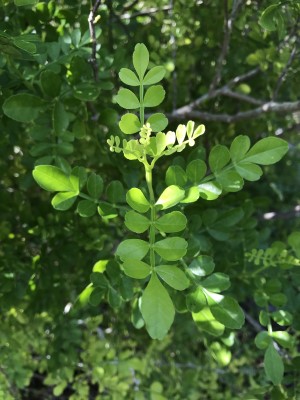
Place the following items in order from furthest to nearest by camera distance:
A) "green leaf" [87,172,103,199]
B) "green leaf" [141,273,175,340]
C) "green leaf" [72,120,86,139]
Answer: "green leaf" [72,120,86,139] < "green leaf" [87,172,103,199] < "green leaf" [141,273,175,340]

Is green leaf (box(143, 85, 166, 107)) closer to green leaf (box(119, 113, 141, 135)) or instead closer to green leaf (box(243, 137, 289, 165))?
green leaf (box(119, 113, 141, 135))

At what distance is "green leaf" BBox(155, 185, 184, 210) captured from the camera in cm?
52


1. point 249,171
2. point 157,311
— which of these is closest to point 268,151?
point 249,171

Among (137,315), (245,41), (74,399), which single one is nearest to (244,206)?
(137,315)

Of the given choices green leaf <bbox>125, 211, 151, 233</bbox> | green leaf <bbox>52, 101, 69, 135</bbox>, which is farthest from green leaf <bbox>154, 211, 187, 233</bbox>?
green leaf <bbox>52, 101, 69, 135</bbox>

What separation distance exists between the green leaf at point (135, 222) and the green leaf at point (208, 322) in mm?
168

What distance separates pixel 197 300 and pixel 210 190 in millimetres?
144

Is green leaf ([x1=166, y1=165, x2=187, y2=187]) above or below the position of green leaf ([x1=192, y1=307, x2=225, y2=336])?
above

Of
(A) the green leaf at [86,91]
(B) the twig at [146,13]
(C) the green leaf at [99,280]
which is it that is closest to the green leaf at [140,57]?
(A) the green leaf at [86,91]

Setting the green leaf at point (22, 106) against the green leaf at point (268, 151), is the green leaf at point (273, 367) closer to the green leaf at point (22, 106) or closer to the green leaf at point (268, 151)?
the green leaf at point (268, 151)

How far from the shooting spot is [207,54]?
1319mm

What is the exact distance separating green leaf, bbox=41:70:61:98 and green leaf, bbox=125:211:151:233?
332mm

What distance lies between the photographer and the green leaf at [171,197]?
0.52m

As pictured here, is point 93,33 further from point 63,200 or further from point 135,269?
point 135,269
